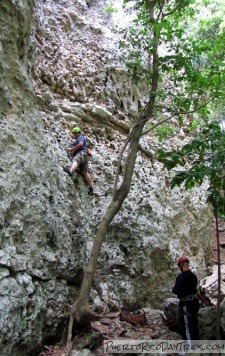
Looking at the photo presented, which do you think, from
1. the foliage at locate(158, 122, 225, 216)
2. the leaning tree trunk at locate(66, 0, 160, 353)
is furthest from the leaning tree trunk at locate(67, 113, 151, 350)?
the foliage at locate(158, 122, 225, 216)

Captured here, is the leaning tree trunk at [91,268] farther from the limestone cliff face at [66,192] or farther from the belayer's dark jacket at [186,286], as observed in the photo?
the belayer's dark jacket at [186,286]

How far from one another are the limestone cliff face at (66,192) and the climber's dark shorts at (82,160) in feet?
0.84

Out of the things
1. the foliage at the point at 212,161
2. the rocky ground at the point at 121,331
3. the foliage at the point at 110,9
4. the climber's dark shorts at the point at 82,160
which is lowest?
the rocky ground at the point at 121,331

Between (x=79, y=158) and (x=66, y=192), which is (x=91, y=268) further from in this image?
(x=79, y=158)

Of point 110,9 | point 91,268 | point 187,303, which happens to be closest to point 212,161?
point 187,303

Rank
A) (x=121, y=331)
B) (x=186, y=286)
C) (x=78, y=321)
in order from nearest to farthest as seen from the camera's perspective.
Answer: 1. (x=78, y=321)
2. (x=186, y=286)
3. (x=121, y=331)

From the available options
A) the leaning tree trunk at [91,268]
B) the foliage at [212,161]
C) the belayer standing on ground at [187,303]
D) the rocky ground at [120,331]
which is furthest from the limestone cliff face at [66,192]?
the foliage at [212,161]

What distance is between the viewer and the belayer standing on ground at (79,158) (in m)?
6.85

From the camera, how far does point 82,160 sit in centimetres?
705

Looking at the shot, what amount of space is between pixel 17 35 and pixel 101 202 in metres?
3.94

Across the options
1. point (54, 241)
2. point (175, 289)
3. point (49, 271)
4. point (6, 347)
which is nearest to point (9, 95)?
point (54, 241)

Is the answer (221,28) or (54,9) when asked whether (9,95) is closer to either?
(54,9)

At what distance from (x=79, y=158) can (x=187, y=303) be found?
372cm

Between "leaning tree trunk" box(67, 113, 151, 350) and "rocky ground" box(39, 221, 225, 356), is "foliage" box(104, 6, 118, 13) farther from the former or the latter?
"rocky ground" box(39, 221, 225, 356)
